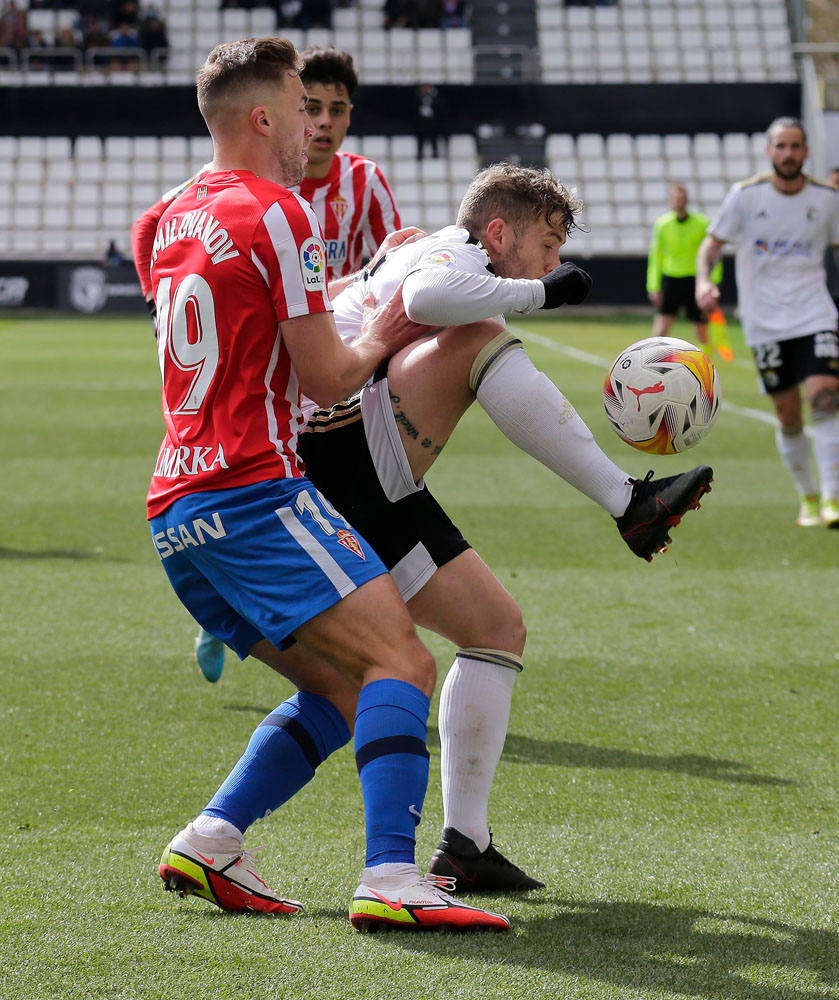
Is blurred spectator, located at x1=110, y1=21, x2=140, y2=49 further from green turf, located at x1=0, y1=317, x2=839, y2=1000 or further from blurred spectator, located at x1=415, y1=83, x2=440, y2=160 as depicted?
green turf, located at x1=0, y1=317, x2=839, y2=1000

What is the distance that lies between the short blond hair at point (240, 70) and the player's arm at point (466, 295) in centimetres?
50

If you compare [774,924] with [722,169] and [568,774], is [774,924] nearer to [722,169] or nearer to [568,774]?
[568,774]

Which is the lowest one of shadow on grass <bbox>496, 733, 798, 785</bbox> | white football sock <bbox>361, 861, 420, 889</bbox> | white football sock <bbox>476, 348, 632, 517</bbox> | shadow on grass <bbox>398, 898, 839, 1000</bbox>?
shadow on grass <bbox>496, 733, 798, 785</bbox>

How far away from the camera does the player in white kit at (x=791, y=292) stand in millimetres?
7922

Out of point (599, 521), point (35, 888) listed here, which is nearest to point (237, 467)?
point (35, 888)

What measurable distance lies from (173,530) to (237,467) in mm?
193

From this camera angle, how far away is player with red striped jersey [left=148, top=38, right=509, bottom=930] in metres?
2.64

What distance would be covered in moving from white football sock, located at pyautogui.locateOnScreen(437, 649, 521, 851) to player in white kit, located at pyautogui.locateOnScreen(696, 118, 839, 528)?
5.22 meters

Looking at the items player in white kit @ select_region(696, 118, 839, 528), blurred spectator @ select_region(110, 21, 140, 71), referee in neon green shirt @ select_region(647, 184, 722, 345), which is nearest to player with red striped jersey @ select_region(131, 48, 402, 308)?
player in white kit @ select_region(696, 118, 839, 528)

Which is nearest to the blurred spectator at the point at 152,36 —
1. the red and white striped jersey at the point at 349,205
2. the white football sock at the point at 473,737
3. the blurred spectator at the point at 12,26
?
the blurred spectator at the point at 12,26

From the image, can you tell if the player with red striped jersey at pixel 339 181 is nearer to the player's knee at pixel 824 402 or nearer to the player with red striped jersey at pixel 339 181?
the player with red striped jersey at pixel 339 181

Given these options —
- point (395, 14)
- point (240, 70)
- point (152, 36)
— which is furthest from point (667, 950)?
point (395, 14)

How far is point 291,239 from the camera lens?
2.65 meters

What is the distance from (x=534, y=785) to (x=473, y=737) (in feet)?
2.56
